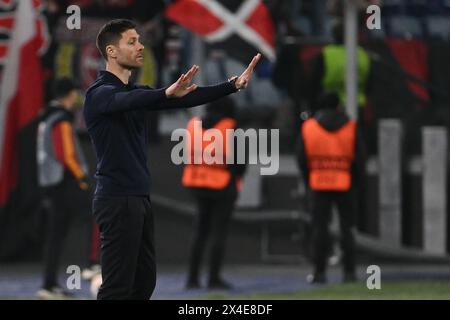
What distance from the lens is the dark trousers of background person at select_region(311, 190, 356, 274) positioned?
575 inches

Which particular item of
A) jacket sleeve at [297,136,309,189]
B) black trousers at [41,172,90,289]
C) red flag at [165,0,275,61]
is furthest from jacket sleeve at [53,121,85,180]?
red flag at [165,0,275,61]

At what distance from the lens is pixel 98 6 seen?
16.7 metres

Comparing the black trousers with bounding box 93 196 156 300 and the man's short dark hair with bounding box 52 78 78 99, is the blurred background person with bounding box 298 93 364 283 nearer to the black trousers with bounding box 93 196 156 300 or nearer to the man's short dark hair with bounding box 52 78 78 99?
the man's short dark hair with bounding box 52 78 78 99

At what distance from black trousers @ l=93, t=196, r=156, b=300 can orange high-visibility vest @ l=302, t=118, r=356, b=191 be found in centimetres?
573

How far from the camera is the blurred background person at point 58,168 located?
13.8 metres

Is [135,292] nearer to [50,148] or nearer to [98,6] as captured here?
[50,148]

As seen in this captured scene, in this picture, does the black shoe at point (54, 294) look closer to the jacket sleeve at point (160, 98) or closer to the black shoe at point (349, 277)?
the black shoe at point (349, 277)

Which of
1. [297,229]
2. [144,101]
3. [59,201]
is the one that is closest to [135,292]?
[144,101]

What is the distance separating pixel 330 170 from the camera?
14484 millimetres

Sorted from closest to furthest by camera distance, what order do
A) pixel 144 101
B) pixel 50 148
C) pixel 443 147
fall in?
pixel 144 101
pixel 50 148
pixel 443 147

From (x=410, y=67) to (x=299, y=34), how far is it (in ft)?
3.94

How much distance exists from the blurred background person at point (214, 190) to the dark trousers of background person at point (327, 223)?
0.79 metres

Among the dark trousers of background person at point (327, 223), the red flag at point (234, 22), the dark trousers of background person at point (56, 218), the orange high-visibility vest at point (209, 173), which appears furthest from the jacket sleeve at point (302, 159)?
the dark trousers of background person at point (56, 218)

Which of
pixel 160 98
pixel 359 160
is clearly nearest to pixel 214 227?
pixel 359 160
